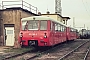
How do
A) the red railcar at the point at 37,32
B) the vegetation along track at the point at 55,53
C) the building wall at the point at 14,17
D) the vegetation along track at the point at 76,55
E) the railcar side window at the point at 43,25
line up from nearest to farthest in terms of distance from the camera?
the vegetation along track at the point at 76,55
the vegetation along track at the point at 55,53
the red railcar at the point at 37,32
the railcar side window at the point at 43,25
the building wall at the point at 14,17

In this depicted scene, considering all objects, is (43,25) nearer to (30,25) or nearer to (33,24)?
(33,24)

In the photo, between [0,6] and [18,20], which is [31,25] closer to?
[18,20]

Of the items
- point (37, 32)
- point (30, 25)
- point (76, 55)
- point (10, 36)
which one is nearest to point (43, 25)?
point (37, 32)

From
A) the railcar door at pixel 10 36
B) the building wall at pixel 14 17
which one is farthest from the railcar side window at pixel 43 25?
the railcar door at pixel 10 36

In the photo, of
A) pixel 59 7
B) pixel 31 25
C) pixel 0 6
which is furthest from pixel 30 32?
pixel 59 7

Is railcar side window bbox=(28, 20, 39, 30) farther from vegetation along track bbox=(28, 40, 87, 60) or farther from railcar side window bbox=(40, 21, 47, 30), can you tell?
vegetation along track bbox=(28, 40, 87, 60)

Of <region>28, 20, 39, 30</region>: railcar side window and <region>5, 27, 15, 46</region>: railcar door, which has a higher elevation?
<region>28, 20, 39, 30</region>: railcar side window

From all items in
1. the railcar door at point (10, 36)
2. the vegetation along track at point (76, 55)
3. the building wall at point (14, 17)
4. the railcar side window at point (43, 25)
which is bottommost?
the vegetation along track at point (76, 55)

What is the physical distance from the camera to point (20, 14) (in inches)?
864

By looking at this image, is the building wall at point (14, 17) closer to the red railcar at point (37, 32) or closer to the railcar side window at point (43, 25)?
the red railcar at point (37, 32)

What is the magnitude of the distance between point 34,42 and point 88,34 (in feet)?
132

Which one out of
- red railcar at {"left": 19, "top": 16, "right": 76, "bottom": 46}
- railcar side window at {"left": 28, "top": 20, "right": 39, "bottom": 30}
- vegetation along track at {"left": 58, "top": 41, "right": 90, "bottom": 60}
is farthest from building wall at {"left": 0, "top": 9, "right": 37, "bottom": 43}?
vegetation along track at {"left": 58, "top": 41, "right": 90, "bottom": 60}

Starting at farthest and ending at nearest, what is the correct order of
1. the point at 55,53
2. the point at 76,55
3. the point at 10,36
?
the point at 10,36
the point at 55,53
the point at 76,55

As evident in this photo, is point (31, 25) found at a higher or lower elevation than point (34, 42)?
higher
